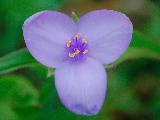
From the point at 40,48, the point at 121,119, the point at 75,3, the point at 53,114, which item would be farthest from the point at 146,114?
the point at 40,48

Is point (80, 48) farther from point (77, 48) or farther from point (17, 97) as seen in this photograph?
point (17, 97)

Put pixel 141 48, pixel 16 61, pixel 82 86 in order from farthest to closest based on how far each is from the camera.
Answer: pixel 141 48 → pixel 16 61 → pixel 82 86

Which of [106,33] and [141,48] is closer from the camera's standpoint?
[106,33]

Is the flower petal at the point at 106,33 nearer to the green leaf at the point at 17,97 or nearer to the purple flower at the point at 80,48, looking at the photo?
the purple flower at the point at 80,48

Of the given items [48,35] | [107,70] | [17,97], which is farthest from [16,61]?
[107,70]

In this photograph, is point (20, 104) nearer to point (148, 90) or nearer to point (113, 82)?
point (113, 82)

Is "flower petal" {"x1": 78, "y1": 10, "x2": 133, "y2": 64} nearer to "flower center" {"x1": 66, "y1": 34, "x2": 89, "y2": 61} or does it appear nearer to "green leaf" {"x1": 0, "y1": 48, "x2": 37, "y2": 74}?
"flower center" {"x1": 66, "y1": 34, "x2": 89, "y2": 61}

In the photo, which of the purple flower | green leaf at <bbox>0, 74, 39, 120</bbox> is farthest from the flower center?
green leaf at <bbox>0, 74, 39, 120</bbox>
